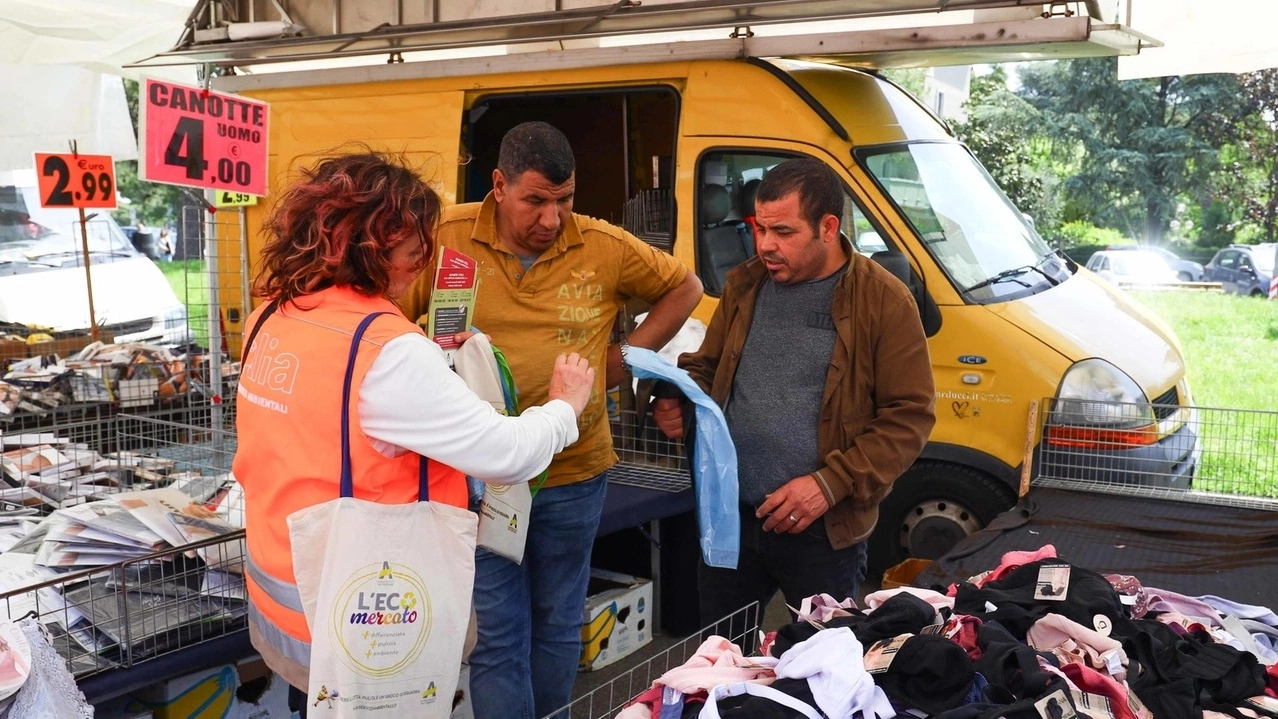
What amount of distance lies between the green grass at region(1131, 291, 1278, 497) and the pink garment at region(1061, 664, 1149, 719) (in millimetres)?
2564

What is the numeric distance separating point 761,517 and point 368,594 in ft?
4.18

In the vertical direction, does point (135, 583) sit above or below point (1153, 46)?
below

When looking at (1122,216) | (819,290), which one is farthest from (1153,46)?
(1122,216)

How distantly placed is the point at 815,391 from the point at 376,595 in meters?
1.37

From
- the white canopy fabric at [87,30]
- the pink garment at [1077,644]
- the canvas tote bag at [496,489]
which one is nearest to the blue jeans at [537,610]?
the canvas tote bag at [496,489]

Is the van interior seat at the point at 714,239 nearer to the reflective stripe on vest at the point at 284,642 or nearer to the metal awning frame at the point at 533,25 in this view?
the metal awning frame at the point at 533,25

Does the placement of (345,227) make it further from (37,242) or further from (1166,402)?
(37,242)

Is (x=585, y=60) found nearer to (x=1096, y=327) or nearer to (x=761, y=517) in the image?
(x=1096, y=327)

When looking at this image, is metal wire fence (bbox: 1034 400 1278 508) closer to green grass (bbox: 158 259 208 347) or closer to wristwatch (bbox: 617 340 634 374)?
wristwatch (bbox: 617 340 634 374)

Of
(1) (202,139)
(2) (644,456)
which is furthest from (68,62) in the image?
(2) (644,456)

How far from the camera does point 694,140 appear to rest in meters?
5.28

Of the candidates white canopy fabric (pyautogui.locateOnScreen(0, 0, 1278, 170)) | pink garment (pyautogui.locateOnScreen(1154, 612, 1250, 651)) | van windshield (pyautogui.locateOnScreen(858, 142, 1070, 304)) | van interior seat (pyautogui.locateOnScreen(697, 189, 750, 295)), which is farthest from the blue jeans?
white canopy fabric (pyautogui.locateOnScreen(0, 0, 1278, 170))

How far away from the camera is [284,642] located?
2205 millimetres

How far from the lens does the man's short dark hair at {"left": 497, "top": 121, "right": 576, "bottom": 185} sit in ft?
8.91
